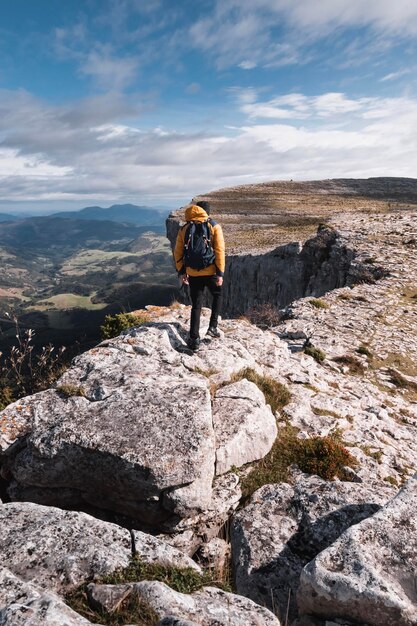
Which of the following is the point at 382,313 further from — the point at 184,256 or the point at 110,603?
the point at 110,603

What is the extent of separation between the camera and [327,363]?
47.8 feet

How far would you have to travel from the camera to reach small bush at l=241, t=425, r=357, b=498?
8.18 m

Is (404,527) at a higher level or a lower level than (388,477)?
higher

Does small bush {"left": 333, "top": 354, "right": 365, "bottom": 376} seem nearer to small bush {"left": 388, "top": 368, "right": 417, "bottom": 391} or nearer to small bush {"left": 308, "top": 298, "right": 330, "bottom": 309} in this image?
small bush {"left": 388, "top": 368, "right": 417, "bottom": 391}

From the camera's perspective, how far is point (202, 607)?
4598 mm

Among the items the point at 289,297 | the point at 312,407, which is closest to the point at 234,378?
the point at 312,407

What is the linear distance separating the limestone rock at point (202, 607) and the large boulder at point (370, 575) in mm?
803

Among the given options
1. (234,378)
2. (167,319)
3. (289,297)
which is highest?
(167,319)

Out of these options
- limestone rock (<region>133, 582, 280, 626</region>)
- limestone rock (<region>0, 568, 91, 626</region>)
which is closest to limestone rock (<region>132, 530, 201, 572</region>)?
limestone rock (<region>133, 582, 280, 626</region>)

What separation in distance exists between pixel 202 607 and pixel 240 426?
4131 mm

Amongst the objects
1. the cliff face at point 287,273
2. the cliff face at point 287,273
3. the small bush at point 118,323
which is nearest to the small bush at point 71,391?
the small bush at point 118,323

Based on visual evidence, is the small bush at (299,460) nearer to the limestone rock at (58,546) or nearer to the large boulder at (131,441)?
the large boulder at (131,441)

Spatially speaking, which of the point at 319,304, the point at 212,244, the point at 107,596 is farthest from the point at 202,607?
the point at 319,304

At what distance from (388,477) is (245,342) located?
6.37 m
